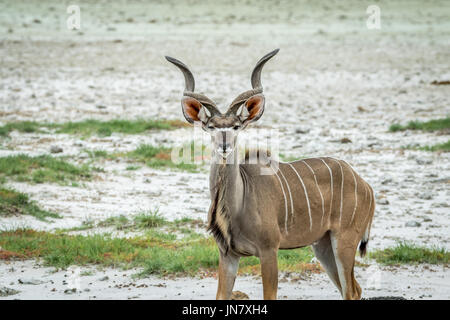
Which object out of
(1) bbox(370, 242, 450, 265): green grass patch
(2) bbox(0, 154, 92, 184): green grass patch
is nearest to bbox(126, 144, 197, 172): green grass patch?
(2) bbox(0, 154, 92, 184): green grass patch

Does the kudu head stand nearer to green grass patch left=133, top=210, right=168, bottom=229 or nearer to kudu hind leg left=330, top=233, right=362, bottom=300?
kudu hind leg left=330, top=233, right=362, bottom=300

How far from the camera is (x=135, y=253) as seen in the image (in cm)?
740

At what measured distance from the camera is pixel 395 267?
7.22 meters

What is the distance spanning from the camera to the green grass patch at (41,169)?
991 cm

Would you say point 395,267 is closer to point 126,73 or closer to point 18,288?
point 18,288

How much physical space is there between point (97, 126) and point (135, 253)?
19.6 ft

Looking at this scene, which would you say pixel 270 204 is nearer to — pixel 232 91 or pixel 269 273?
pixel 269 273

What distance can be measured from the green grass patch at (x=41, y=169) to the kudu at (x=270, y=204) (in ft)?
15.4

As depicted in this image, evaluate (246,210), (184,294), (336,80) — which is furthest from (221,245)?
(336,80)

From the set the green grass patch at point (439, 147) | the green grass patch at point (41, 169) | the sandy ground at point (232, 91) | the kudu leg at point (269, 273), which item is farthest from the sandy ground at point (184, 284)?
the green grass patch at point (439, 147)

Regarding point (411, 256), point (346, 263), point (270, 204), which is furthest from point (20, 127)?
point (346, 263)

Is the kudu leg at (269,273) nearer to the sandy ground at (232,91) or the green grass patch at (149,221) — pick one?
the sandy ground at (232,91)

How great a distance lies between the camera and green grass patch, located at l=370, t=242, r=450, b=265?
7.30 m

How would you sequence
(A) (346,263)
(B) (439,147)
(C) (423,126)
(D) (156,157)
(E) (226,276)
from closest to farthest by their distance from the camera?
(E) (226,276) < (A) (346,263) < (D) (156,157) < (B) (439,147) < (C) (423,126)
